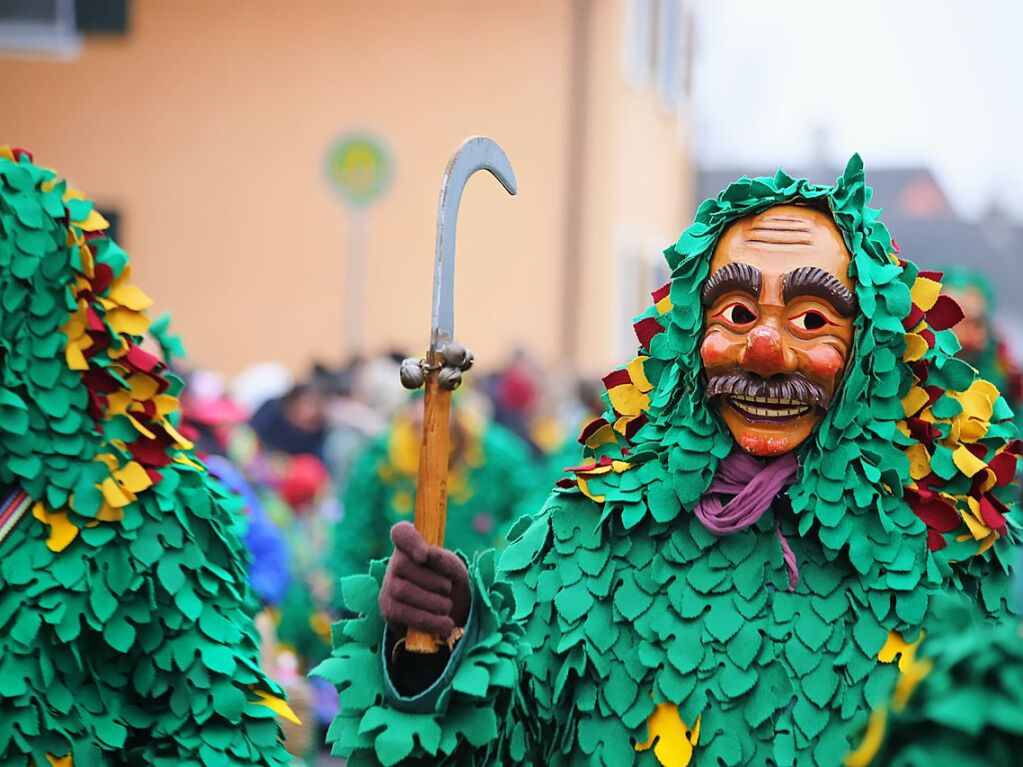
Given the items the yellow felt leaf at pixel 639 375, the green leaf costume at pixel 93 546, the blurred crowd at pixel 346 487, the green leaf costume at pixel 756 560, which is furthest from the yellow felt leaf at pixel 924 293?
the blurred crowd at pixel 346 487

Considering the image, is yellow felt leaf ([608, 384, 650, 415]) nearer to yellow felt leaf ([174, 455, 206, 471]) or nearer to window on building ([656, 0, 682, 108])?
yellow felt leaf ([174, 455, 206, 471])

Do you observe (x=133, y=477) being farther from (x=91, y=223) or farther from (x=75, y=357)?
(x=91, y=223)

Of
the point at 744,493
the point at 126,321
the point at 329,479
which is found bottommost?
the point at 329,479

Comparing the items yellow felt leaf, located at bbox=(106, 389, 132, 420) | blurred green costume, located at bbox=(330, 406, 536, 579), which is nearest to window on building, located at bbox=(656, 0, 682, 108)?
blurred green costume, located at bbox=(330, 406, 536, 579)

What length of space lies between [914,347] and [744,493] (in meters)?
0.44

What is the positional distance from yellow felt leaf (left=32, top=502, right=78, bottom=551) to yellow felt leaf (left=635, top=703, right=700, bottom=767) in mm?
1221

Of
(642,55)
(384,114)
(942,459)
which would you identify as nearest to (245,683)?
(942,459)

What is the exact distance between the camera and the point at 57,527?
340 cm

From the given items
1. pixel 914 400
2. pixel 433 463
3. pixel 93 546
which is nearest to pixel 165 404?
pixel 93 546

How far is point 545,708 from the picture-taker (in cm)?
320

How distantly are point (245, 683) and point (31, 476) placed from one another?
2.03ft

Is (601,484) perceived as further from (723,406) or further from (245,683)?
(245,683)

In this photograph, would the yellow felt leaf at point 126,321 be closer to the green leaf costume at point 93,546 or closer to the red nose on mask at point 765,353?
the green leaf costume at point 93,546

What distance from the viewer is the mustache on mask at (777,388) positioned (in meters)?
3.16
